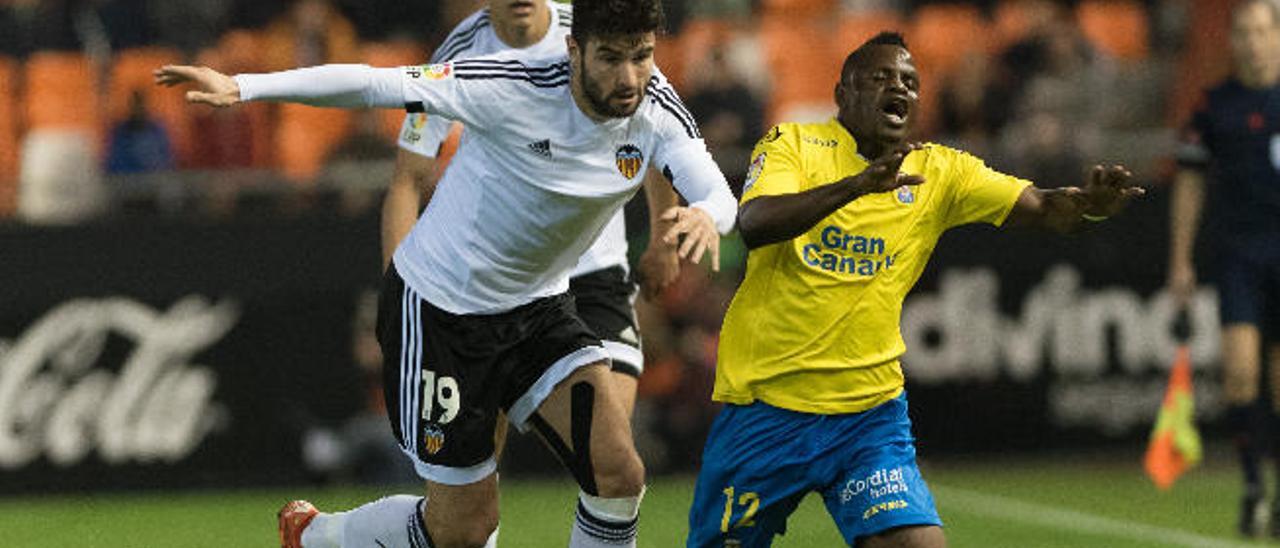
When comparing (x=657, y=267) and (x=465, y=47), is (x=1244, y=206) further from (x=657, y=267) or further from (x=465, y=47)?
(x=657, y=267)

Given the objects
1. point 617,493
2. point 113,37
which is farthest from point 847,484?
point 113,37

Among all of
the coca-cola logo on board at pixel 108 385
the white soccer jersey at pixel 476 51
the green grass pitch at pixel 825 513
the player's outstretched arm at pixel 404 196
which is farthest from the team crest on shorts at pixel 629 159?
the coca-cola logo on board at pixel 108 385

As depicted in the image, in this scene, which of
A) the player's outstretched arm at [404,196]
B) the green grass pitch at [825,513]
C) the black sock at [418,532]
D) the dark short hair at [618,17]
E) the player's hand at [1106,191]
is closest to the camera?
the dark short hair at [618,17]

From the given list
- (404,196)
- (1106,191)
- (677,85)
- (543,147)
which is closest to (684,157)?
(543,147)

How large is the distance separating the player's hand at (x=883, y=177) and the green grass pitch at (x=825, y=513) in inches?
172

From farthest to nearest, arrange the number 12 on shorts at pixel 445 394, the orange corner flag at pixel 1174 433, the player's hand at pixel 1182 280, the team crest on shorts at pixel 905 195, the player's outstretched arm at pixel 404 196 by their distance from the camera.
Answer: the orange corner flag at pixel 1174 433 → the player's hand at pixel 1182 280 → the player's outstretched arm at pixel 404 196 → the number 12 on shorts at pixel 445 394 → the team crest on shorts at pixel 905 195

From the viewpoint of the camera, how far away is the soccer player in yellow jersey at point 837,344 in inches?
268

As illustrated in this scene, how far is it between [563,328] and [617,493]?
0.56 m

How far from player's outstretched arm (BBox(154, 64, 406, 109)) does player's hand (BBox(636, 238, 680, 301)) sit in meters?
0.99

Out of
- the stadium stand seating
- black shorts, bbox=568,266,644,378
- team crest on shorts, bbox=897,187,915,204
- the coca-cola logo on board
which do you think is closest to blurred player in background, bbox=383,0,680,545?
black shorts, bbox=568,266,644,378

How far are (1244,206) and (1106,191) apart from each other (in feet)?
15.7

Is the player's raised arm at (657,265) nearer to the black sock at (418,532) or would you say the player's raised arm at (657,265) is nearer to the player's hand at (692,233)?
the player's hand at (692,233)

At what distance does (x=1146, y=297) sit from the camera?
13.8 meters

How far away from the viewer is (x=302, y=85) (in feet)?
21.1
